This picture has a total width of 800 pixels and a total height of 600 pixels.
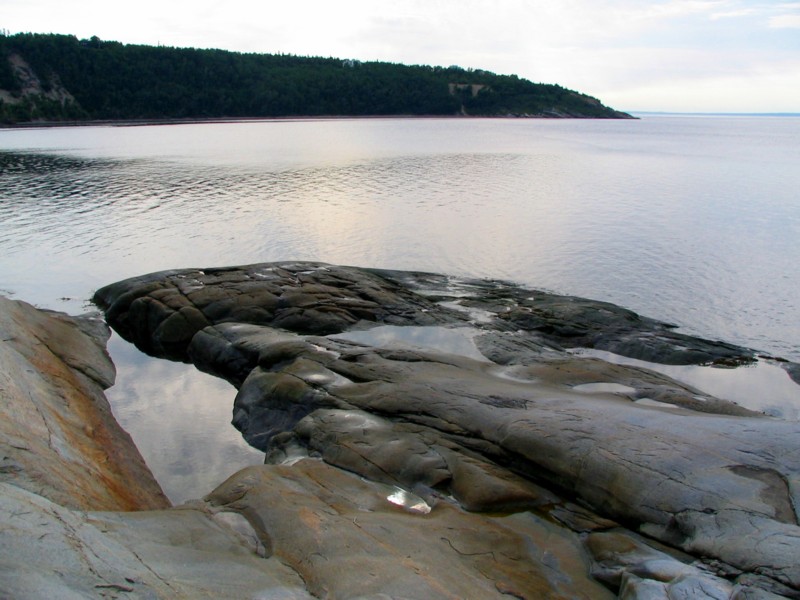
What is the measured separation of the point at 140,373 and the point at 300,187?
1146 inches

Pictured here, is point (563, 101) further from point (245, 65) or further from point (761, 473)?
point (761, 473)

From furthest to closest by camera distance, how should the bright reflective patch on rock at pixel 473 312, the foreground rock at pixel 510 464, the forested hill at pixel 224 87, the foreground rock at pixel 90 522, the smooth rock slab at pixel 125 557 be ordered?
the forested hill at pixel 224 87
the bright reflective patch on rock at pixel 473 312
the foreground rock at pixel 510 464
the foreground rock at pixel 90 522
the smooth rock slab at pixel 125 557

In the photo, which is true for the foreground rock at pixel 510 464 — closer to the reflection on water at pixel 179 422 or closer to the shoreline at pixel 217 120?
the reflection on water at pixel 179 422

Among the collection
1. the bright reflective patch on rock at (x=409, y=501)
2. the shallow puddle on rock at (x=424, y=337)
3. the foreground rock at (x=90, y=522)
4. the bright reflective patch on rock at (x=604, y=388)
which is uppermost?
the foreground rock at (x=90, y=522)

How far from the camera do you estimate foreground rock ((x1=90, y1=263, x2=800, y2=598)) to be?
6.34 metres

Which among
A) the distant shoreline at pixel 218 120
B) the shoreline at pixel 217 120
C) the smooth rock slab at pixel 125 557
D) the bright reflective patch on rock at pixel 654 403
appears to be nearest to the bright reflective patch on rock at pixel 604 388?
the bright reflective patch on rock at pixel 654 403

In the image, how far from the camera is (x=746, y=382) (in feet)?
44.9

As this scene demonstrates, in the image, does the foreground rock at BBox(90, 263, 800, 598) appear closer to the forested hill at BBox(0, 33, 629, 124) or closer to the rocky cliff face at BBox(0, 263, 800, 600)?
the rocky cliff face at BBox(0, 263, 800, 600)

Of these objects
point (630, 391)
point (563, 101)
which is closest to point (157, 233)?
point (630, 391)

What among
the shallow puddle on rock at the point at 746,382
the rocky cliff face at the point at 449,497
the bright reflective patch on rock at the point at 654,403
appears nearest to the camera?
the rocky cliff face at the point at 449,497

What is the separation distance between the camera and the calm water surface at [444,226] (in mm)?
20297

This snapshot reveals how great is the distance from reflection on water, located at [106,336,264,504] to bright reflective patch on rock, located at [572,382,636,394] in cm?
583

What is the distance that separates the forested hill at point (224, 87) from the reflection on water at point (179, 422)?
118526 millimetres

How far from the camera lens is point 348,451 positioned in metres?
9.12
